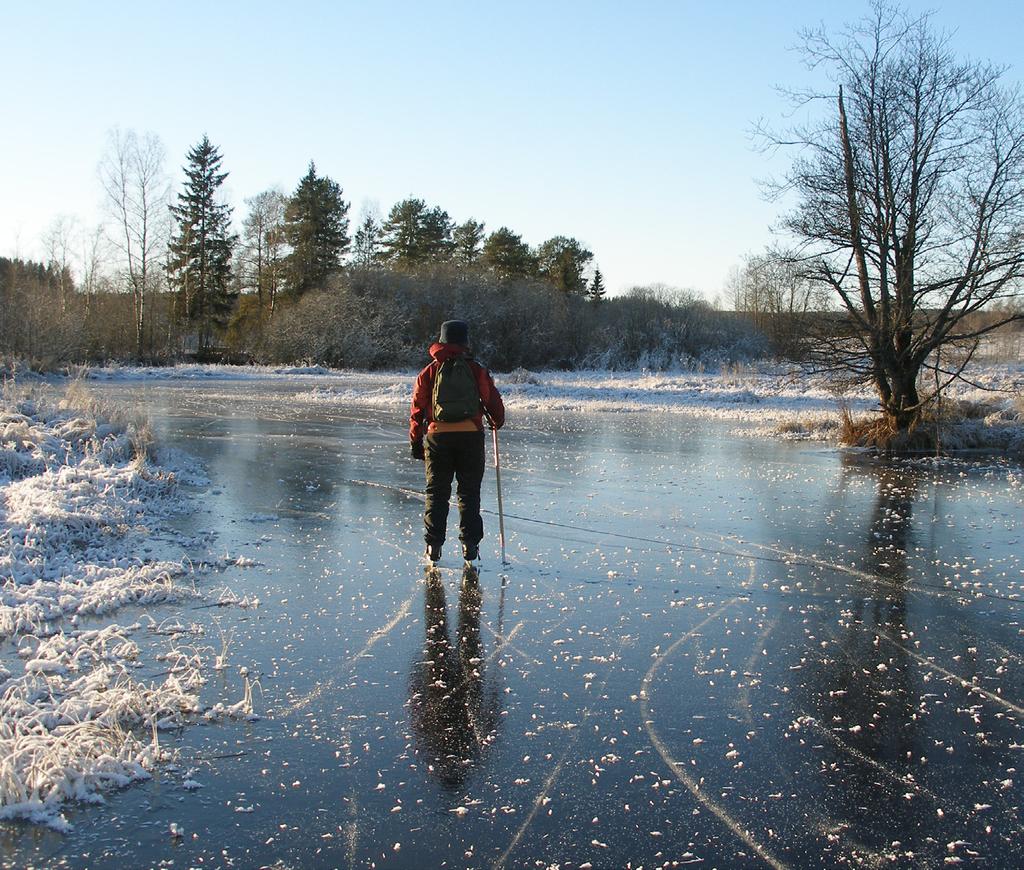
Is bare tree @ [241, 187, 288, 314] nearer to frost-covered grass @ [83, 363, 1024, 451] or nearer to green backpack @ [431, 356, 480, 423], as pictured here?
frost-covered grass @ [83, 363, 1024, 451]

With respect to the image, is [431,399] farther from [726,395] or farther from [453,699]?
[726,395]

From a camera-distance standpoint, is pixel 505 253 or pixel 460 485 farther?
pixel 505 253

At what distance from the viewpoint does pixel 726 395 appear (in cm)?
3388

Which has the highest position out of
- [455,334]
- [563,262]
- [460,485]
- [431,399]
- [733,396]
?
[563,262]

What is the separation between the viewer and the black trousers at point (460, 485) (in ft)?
27.3

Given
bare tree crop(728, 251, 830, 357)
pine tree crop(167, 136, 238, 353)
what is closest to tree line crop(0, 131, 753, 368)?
pine tree crop(167, 136, 238, 353)

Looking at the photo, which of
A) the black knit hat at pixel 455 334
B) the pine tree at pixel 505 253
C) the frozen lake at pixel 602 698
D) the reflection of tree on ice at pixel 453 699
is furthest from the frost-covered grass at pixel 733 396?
the pine tree at pixel 505 253

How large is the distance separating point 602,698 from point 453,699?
88 centimetres

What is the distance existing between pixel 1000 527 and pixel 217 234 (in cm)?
6483

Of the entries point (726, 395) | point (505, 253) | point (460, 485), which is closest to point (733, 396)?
point (726, 395)

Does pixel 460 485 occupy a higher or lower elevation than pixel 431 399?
lower

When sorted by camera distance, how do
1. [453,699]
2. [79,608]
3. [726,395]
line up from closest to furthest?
[453,699] < [79,608] < [726,395]

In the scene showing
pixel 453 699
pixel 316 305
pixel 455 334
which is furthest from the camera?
pixel 316 305

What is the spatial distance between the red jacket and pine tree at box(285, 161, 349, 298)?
192 feet
